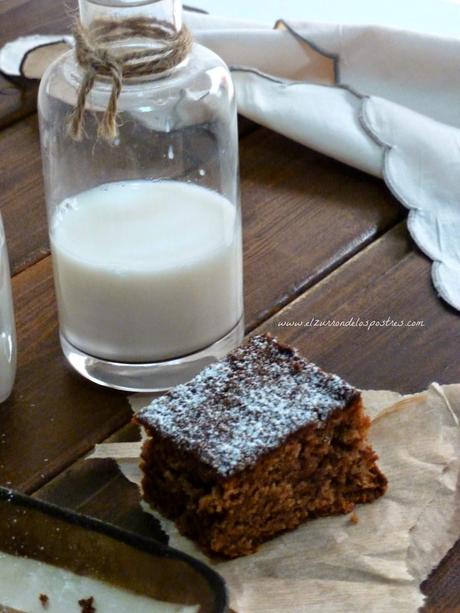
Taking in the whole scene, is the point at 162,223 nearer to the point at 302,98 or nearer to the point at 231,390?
the point at 231,390

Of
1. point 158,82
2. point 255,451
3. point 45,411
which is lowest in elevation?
point 45,411

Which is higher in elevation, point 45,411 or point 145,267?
point 145,267

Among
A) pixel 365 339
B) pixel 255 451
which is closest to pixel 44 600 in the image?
pixel 255 451

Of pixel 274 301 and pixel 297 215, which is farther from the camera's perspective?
pixel 297 215

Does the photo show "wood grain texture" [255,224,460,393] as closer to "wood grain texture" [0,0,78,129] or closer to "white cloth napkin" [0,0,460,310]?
"white cloth napkin" [0,0,460,310]

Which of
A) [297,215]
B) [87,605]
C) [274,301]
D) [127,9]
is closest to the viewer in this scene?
[87,605]

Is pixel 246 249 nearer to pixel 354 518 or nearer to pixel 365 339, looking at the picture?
pixel 365 339
